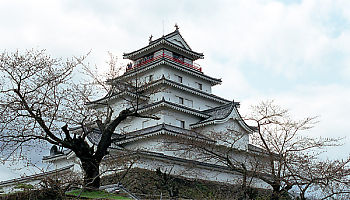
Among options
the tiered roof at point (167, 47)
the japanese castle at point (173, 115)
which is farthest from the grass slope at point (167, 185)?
the tiered roof at point (167, 47)

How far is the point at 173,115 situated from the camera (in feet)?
104

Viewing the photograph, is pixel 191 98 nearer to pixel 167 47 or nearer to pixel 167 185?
pixel 167 47

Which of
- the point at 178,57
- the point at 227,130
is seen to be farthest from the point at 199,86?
the point at 227,130

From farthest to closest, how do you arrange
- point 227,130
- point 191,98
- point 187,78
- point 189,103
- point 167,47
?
1. point 167,47
2. point 187,78
3. point 191,98
4. point 189,103
5. point 227,130

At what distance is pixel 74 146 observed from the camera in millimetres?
14883

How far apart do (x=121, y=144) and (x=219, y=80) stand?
13.0m

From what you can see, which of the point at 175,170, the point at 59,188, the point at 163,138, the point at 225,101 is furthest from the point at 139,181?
the point at 225,101

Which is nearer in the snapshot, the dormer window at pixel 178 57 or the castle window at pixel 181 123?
the castle window at pixel 181 123

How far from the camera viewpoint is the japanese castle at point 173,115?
87.3ft

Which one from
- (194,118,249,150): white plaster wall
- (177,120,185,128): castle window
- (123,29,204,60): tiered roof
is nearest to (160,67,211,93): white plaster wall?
(123,29,204,60): tiered roof

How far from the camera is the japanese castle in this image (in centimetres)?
2661

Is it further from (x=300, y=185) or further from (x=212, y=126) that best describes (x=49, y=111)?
(x=212, y=126)

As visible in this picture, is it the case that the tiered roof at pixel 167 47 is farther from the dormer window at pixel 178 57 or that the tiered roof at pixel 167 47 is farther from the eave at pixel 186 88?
the eave at pixel 186 88

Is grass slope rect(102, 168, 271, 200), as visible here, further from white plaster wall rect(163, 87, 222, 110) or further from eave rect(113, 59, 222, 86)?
eave rect(113, 59, 222, 86)
